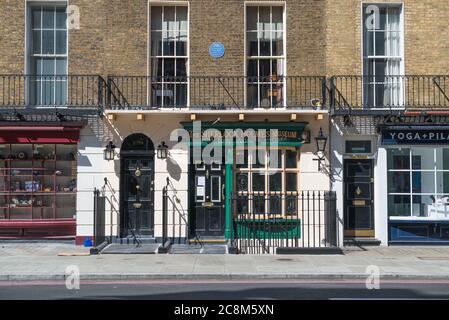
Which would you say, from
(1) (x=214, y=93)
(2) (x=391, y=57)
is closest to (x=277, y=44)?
(1) (x=214, y=93)

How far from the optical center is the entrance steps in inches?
629

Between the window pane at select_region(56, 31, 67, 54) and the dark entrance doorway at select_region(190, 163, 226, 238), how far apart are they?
5134 millimetres

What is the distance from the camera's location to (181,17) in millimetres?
16562

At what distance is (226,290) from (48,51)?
1013 centimetres

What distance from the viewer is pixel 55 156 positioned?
53.8 ft

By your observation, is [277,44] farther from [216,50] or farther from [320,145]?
[320,145]

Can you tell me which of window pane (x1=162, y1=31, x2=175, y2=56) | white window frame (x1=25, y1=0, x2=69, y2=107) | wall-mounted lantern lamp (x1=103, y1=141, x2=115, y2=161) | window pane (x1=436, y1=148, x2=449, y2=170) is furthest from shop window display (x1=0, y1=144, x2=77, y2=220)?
window pane (x1=436, y1=148, x2=449, y2=170)

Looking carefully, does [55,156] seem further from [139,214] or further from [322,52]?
[322,52]

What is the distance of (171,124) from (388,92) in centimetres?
642

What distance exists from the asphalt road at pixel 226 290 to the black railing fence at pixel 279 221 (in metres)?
4.49

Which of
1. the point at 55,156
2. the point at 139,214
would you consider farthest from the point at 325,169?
the point at 55,156

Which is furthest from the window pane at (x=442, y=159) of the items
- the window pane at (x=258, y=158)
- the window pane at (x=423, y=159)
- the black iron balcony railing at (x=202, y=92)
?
the window pane at (x=258, y=158)

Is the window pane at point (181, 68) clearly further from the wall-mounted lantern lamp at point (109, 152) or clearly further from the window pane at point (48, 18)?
the window pane at point (48, 18)

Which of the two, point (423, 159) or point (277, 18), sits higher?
point (277, 18)
